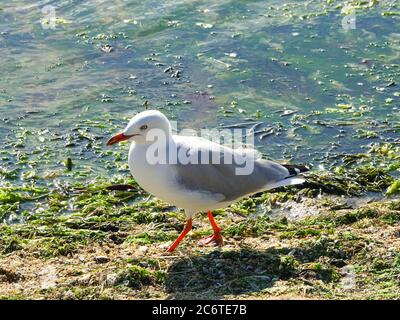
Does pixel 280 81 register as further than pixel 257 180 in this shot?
Yes

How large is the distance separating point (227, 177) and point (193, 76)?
186 inches

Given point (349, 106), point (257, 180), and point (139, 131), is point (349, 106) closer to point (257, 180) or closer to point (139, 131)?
point (257, 180)

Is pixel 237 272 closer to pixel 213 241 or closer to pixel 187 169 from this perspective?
pixel 213 241

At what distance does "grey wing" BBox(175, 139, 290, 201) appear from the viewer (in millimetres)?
7203

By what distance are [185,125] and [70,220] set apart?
288cm

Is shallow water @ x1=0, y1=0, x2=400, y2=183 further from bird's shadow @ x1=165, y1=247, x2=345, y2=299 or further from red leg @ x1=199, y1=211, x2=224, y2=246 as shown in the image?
bird's shadow @ x1=165, y1=247, x2=345, y2=299

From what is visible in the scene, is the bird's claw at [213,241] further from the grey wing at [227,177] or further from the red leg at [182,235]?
the grey wing at [227,177]

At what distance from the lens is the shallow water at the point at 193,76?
1027cm

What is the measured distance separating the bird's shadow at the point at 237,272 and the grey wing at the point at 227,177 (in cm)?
57


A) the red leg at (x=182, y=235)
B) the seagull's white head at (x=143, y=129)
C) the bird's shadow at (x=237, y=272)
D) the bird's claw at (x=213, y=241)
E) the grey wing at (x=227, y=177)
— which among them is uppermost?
the seagull's white head at (x=143, y=129)

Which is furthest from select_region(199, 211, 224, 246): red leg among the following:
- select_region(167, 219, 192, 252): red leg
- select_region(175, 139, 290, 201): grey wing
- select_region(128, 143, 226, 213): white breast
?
select_region(128, 143, 226, 213): white breast

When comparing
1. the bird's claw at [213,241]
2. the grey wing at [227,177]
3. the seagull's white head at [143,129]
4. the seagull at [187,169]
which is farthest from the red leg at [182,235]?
the seagull's white head at [143,129]
